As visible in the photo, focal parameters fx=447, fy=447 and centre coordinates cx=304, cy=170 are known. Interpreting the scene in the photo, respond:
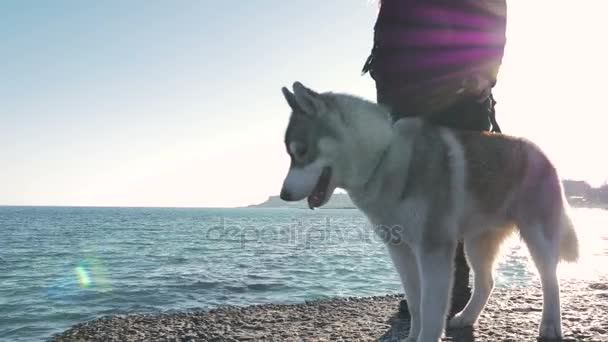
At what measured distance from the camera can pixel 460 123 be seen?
4.41 m

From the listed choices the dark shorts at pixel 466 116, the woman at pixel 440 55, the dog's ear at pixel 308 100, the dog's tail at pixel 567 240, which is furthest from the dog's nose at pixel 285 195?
the dog's tail at pixel 567 240

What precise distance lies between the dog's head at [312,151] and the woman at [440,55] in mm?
1124

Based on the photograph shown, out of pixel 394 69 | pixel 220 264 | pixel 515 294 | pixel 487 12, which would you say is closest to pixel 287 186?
pixel 394 69

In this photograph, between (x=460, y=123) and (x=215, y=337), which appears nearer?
(x=460, y=123)

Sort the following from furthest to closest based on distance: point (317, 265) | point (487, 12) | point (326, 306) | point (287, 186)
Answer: point (317, 265) < point (326, 306) < point (487, 12) < point (287, 186)

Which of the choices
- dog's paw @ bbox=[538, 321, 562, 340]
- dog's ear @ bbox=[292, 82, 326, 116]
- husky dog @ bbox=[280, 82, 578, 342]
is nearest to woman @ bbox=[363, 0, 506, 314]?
husky dog @ bbox=[280, 82, 578, 342]

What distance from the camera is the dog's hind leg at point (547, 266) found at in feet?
12.6

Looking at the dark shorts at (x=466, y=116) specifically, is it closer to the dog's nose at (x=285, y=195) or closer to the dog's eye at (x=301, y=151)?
the dog's eye at (x=301, y=151)

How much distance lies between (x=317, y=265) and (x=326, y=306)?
16.4 meters

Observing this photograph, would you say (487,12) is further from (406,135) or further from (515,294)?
(515,294)

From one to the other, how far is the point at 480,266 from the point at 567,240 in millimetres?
824

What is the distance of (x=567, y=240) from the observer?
423 cm

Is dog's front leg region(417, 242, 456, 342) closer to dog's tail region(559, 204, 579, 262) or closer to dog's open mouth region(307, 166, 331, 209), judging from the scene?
dog's open mouth region(307, 166, 331, 209)

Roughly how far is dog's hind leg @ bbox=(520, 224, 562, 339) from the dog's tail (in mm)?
336
